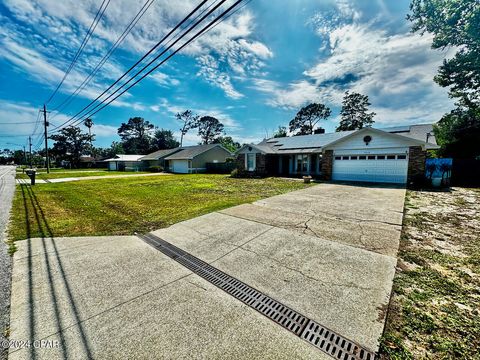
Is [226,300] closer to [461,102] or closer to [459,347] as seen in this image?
[459,347]

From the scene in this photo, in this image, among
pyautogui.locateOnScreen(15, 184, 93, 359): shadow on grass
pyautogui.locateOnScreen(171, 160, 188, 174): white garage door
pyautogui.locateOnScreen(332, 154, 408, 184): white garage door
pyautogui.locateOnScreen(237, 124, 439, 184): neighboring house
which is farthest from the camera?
pyautogui.locateOnScreen(171, 160, 188, 174): white garage door

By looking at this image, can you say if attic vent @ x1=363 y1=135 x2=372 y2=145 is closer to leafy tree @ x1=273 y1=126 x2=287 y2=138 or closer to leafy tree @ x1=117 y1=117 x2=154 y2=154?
leafy tree @ x1=273 y1=126 x2=287 y2=138

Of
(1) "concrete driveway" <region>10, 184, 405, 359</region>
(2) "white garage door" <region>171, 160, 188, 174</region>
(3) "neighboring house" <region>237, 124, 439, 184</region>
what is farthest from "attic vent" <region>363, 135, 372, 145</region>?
(2) "white garage door" <region>171, 160, 188, 174</region>

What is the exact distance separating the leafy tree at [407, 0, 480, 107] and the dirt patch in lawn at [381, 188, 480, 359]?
15961 millimetres

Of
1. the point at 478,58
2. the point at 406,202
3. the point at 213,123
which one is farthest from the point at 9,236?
the point at 213,123

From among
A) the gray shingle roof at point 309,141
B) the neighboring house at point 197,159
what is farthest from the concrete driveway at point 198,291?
the neighboring house at point 197,159

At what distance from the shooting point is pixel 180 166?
1224 inches

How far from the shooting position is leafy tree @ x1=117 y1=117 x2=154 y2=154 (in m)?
61.7

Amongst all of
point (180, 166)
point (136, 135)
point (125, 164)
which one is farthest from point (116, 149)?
point (180, 166)

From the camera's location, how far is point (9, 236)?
5.09 m

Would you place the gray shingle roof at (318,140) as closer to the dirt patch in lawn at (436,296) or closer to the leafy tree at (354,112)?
the dirt patch in lawn at (436,296)

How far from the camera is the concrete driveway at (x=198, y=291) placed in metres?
2.08

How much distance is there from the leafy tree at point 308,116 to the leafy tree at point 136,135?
41730 millimetres

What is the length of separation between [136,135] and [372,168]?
2539 inches
